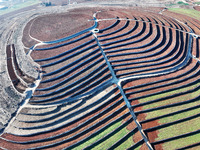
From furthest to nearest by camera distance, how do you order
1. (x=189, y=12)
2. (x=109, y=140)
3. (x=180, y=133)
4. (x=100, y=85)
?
→ (x=189, y=12) → (x=100, y=85) → (x=180, y=133) → (x=109, y=140)

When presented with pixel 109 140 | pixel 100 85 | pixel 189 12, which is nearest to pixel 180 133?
pixel 109 140

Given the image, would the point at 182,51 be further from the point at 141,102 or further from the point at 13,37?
the point at 13,37

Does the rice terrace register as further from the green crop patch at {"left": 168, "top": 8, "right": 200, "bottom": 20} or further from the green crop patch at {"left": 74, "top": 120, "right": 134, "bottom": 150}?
the green crop patch at {"left": 168, "top": 8, "right": 200, "bottom": 20}

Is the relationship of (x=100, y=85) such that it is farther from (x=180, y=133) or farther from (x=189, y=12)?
(x=189, y=12)

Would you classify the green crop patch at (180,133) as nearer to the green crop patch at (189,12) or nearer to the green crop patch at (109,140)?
the green crop patch at (109,140)

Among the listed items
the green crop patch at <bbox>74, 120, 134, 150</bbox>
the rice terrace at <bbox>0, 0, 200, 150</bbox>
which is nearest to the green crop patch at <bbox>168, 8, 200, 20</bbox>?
the rice terrace at <bbox>0, 0, 200, 150</bbox>

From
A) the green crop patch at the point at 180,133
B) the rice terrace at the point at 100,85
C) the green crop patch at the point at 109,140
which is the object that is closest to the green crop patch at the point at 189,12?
the rice terrace at the point at 100,85

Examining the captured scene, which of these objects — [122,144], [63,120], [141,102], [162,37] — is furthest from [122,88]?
[162,37]

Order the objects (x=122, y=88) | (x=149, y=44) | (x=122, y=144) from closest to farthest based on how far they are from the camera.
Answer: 1. (x=122, y=144)
2. (x=122, y=88)
3. (x=149, y=44)

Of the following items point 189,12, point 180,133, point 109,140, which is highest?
point 189,12
